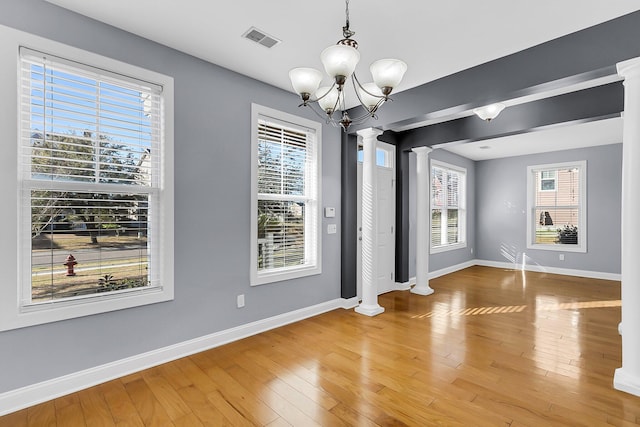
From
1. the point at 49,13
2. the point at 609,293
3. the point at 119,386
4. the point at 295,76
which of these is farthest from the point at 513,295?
the point at 49,13

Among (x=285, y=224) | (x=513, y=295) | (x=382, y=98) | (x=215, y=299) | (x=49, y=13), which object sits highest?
(x=49, y=13)

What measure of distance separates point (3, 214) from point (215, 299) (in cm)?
168

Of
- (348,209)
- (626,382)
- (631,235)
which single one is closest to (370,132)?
(348,209)

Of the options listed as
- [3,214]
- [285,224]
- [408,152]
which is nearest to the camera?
[3,214]

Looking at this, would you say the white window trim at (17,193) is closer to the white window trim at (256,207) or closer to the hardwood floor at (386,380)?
the hardwood floor at (386,380)

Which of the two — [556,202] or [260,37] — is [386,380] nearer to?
[260,37]

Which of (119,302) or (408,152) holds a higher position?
(408,152)

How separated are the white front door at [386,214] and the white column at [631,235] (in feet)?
9.94

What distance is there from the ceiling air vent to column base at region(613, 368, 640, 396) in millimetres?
3701

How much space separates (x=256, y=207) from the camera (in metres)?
3.38

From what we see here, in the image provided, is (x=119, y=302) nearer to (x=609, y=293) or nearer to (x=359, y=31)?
(x=359, y=31)

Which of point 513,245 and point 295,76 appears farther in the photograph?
point 513,245

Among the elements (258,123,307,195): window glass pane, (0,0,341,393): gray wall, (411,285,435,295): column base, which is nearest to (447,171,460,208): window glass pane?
(411,285,435,295): column base

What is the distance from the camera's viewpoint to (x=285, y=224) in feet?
12.5
